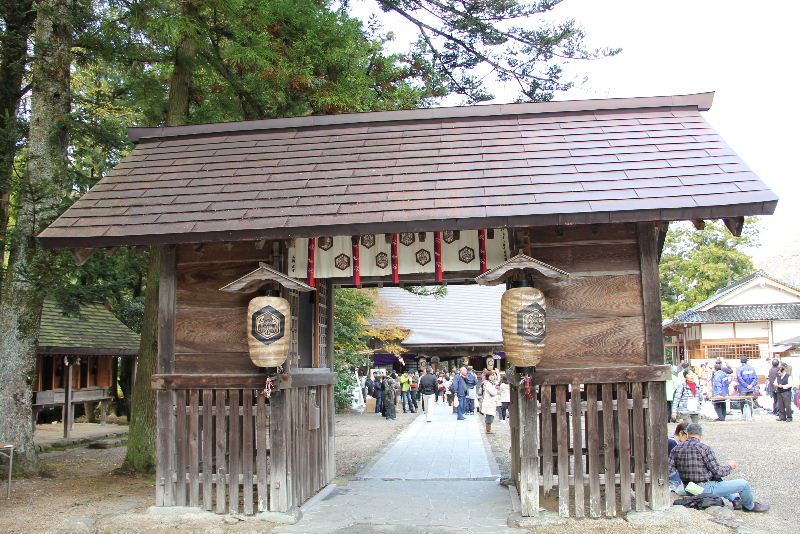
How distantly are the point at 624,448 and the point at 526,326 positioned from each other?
6.09 feet

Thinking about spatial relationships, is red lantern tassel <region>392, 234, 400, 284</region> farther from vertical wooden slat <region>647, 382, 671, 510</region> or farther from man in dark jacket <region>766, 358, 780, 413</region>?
man in dark jacket <region>766, 358, 780, 413</region>

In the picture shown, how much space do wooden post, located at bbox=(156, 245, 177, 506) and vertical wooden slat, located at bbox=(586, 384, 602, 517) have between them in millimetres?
4965

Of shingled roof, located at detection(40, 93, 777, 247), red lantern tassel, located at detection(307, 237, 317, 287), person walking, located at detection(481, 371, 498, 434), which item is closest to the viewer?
shingled roof, located at detection(40, 93, 777, 247)

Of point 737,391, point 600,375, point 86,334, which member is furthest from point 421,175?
point 737,391

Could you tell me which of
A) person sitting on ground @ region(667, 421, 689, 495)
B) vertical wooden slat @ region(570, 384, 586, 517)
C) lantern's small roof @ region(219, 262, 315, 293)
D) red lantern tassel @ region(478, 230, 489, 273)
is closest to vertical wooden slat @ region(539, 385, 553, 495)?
vertical wooden slat @ region(570, 384, 586, 517)

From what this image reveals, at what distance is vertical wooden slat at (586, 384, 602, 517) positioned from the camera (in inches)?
298

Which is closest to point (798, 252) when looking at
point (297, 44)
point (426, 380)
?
point (426, 380)

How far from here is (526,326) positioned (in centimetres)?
734

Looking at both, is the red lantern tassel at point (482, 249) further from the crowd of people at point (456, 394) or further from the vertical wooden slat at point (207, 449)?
the crowd of people at point (456, 394)

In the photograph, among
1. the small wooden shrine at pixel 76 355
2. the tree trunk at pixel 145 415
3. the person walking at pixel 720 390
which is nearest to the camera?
the tree trunk at pixel 145 415

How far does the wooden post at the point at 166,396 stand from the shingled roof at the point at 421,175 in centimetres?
68

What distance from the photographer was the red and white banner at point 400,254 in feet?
27.9

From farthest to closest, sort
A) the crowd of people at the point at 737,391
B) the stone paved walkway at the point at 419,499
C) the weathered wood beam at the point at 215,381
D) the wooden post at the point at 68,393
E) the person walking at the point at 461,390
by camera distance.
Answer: the person walking at the point at 461,390, the wooden post at the point at 68,393, the crowd of people at the point at 737,391, the weathered wood beam at the point at 215,381, the stone paved walkway at the point at 419,499

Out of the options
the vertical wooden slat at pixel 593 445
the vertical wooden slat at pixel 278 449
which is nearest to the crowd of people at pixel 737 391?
the vertical wooden slat at pixel 593 445
